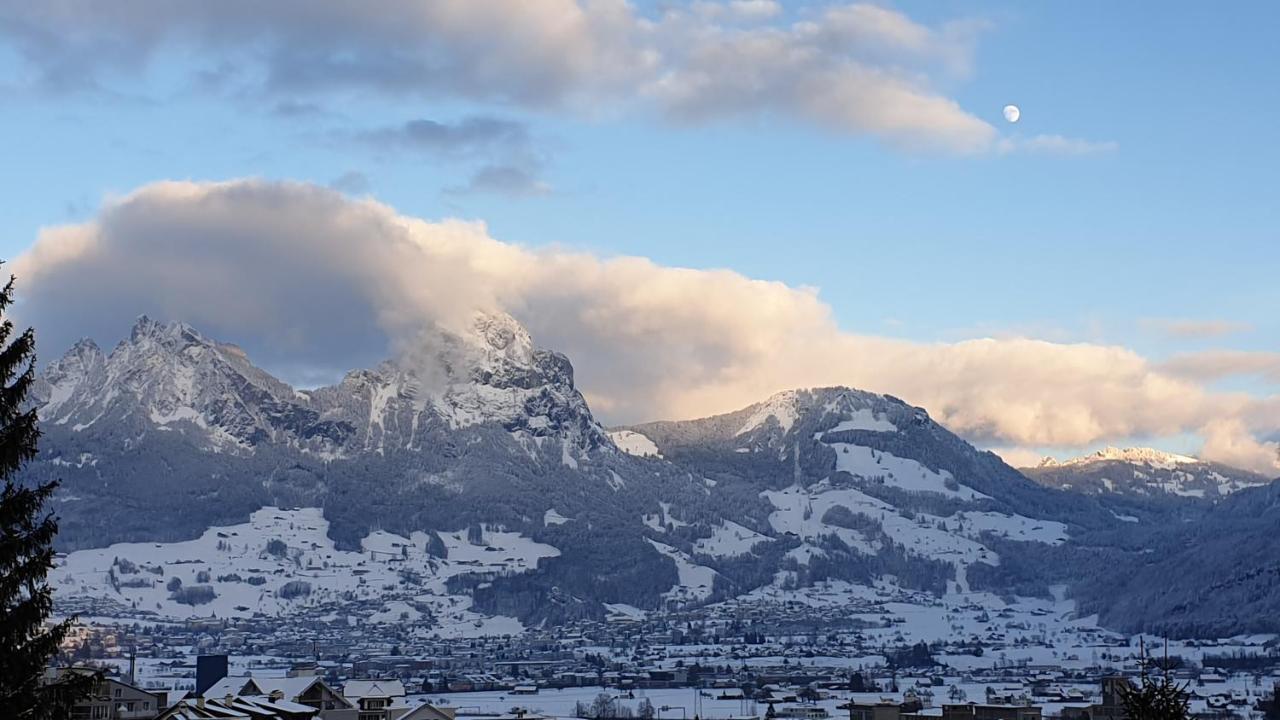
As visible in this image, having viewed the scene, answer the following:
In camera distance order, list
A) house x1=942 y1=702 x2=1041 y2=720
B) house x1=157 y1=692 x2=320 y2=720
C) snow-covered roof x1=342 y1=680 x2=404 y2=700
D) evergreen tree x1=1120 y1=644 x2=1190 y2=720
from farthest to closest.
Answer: house x1=942 y1=702 x2=1041 y2=720 → snow-covered roof x1=342 y1=680 x2=404 y2=700 → house x1=157 y1=692 x2=320 y2=720 → evergreen tree x1=1120 y1=644 x2=1190 y2=720

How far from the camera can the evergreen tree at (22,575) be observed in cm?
3109

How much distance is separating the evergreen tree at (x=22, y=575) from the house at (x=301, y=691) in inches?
2225

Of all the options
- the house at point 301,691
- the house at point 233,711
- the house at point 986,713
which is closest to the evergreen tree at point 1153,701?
the house at point 233,711

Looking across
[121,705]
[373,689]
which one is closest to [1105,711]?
[373,689]

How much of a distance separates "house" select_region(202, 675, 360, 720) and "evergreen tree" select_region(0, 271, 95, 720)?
5651 cm

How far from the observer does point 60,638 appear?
31.4m

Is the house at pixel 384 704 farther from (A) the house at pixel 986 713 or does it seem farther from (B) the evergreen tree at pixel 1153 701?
(B) the evergreen tree at pixel 1153 701

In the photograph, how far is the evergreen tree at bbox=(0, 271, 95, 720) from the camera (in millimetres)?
31094

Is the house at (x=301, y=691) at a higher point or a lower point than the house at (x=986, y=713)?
higher

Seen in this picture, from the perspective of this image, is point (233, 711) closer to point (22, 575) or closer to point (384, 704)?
point (22, 575)

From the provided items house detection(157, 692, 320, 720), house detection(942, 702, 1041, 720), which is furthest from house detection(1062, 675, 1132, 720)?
house detection(157, 692, 320, 720)

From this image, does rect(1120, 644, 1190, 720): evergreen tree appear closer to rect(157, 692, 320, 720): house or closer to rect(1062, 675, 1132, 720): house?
rect(157, 692, 320, 720): house

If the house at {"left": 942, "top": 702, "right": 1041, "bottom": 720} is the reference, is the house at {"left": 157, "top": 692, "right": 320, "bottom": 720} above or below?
below

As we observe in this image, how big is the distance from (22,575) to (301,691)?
61.7 m
